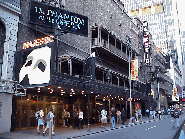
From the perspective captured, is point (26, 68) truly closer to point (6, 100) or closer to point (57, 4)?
point (6, 100)

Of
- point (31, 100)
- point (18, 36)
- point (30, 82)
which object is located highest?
point (18, 36)

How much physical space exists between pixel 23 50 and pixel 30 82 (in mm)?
2561

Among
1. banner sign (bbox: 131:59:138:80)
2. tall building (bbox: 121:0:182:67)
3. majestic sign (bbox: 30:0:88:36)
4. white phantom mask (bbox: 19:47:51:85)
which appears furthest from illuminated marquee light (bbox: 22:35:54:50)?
tall building (bbox: 121:0:182:67)

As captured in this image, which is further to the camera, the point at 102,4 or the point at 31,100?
the point at 102,4

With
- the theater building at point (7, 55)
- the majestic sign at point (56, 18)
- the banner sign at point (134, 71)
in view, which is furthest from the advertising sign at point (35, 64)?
the banner sign at point (134, 71)

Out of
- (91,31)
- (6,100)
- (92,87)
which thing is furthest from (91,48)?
(6,100)

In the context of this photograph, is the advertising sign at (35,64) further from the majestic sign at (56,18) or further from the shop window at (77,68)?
the shop window at (77,68)

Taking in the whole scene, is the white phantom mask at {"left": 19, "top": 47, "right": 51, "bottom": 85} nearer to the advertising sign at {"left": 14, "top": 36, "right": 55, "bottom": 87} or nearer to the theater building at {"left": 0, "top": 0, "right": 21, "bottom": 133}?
the advertising sign at {"left": 14, "top": 36, "right": 55, "bottom": 87}

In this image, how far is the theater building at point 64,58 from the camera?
51.6 feet

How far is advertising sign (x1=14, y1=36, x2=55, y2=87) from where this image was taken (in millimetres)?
14887

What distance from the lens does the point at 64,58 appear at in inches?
862

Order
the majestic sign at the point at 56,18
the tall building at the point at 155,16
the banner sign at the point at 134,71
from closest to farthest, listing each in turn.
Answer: the majestic sign at the point at 56,18 → the banner sign at the point at 134,71 → the tall building at the point at 155,16

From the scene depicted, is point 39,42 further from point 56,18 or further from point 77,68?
point 77,68

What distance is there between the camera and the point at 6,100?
51.4ft
